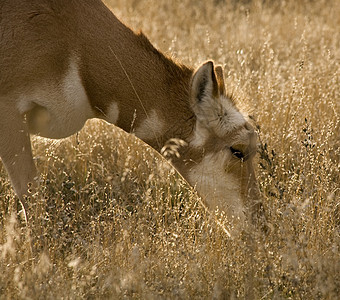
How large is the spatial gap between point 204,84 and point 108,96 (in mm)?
737

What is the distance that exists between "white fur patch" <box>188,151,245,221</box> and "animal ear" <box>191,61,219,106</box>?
0.46 m

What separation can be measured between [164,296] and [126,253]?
74 cm

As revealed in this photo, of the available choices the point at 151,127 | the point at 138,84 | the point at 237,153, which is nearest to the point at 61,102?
the point at 138,84

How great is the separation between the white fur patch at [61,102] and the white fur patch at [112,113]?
0.49 ft

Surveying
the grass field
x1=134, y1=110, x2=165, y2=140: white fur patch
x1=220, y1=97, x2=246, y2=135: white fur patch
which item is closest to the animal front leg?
the grass field

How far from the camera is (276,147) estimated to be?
260 inches

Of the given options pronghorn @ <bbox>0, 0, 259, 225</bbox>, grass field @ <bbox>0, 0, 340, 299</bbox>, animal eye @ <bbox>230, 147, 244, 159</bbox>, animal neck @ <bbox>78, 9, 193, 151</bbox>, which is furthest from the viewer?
animal eye @ <bbox>230, 147, 244, 159</bbox>

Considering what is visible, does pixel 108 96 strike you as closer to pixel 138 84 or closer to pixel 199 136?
pixel 138 84

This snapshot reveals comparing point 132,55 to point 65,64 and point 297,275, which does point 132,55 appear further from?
point 297,275

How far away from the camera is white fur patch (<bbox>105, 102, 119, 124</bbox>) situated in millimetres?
5045

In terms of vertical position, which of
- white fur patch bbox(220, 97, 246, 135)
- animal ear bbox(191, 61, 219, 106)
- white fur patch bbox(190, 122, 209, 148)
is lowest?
white fur patch bbox(190, 122, 209, 148)

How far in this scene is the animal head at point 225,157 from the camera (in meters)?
5.04

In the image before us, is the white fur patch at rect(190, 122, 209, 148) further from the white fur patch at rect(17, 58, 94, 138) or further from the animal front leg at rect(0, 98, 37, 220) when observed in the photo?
the animal front leg at rect(0, 98, 37, 220)

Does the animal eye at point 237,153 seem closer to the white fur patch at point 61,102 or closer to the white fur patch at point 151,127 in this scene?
the white fur patch at point 151,127
